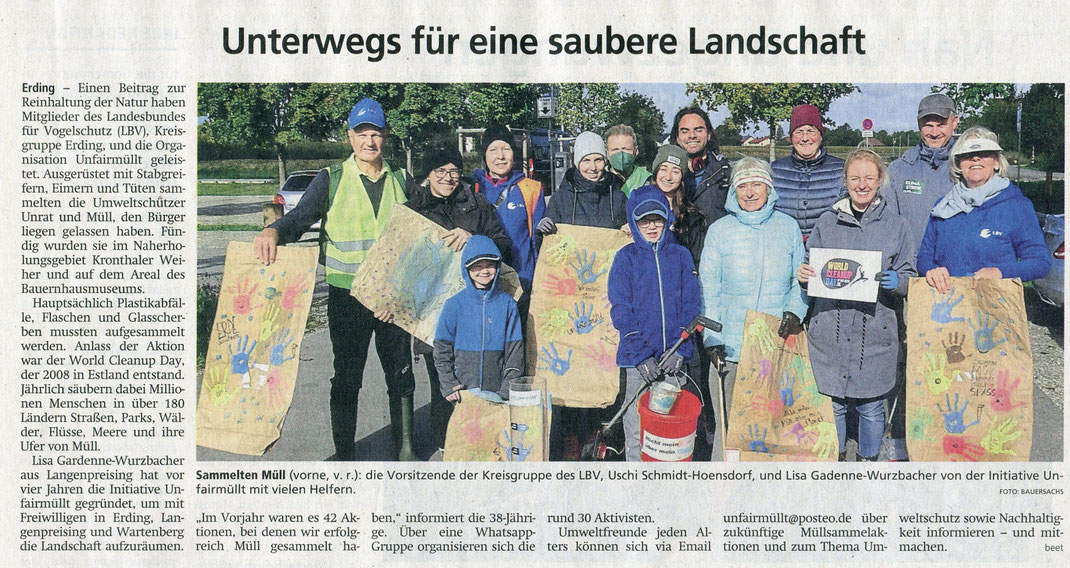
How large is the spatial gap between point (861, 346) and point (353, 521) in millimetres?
2549

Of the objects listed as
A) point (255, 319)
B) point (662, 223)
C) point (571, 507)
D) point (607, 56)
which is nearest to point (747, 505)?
point (571, 507)

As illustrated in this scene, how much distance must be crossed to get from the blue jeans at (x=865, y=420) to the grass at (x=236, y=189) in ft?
9.67

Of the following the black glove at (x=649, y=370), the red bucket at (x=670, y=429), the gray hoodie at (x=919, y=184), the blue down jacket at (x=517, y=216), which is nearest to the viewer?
the black glove at (x=649, y=370)

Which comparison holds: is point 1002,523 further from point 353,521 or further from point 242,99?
point 242,99

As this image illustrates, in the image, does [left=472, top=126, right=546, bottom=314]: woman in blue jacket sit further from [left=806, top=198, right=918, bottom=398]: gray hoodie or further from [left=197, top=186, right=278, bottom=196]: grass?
[left=806, top=198, right=918, bottom=398]: gray hoodie

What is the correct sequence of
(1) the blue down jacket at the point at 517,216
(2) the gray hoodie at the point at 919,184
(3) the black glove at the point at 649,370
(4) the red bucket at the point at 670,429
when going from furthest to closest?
(1) the blue down jacket at the point at 517,216 → (2) the gray hoodie at the point at 919,184 → (4) the red bucket at the point at 670,429 → (3) the black glove at the point at 649,370

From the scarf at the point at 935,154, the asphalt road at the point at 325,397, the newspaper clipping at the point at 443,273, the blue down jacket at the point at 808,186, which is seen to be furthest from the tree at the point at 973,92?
the asphalt road at the point at 325,397

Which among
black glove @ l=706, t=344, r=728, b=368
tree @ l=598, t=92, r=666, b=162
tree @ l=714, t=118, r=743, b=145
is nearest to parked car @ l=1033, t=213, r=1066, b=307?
tree @ l=714, t=118, r=743, b=145

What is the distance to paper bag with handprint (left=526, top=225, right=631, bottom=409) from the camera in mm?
3518

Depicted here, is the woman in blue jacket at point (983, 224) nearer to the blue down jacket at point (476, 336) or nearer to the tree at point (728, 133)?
the tree at point (728, 133)

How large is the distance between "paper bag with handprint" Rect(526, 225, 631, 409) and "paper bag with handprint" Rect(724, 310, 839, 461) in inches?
24.5

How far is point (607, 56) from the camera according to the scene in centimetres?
359

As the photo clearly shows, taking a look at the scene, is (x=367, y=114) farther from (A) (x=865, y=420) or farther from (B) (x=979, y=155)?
(B) (x=979, y=155)

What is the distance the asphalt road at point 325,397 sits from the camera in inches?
143
